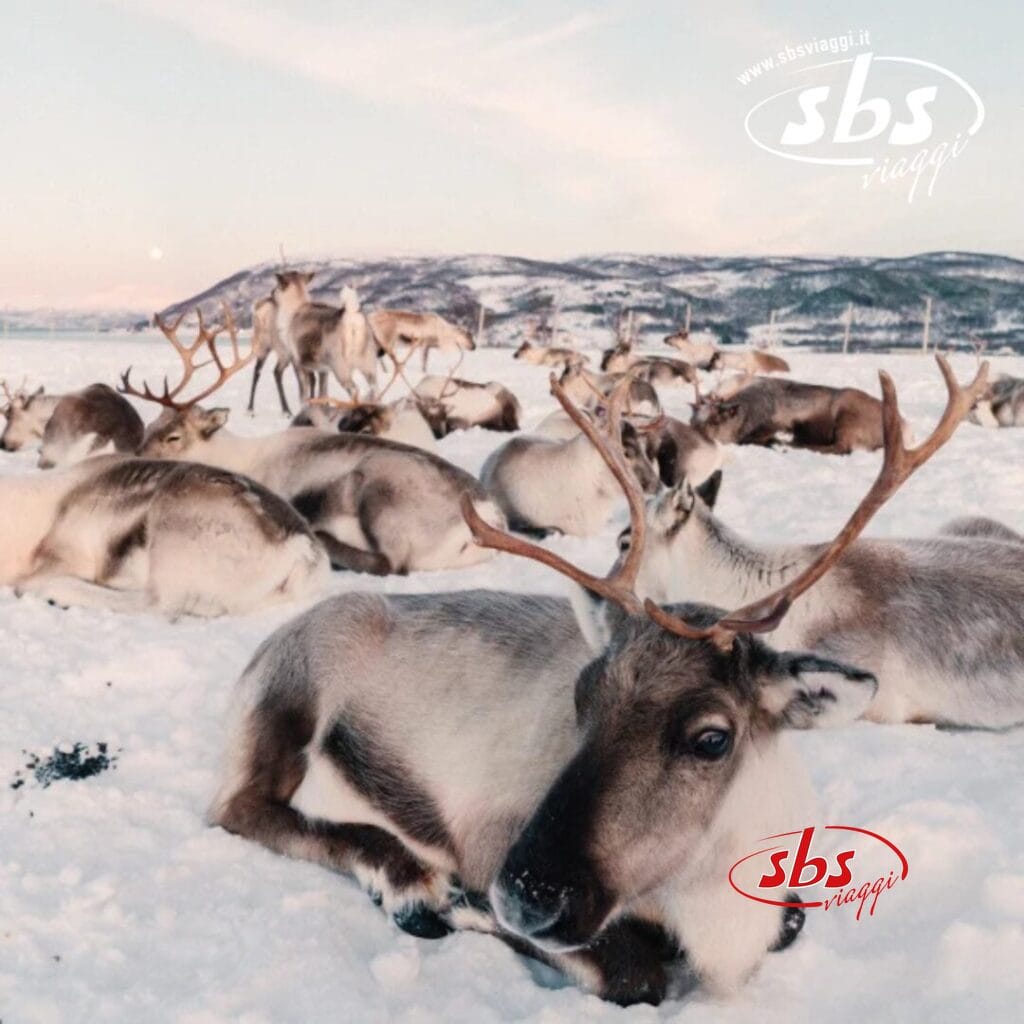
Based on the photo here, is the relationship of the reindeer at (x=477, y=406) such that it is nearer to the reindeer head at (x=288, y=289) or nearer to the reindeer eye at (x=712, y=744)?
the reindeer head at (x=288, y=289)

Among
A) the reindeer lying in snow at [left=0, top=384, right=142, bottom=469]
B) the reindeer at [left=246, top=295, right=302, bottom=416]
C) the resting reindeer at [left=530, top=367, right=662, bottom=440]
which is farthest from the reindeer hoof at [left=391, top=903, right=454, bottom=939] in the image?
the reindeer at [left=246, top=295, right=302, bottom=416]

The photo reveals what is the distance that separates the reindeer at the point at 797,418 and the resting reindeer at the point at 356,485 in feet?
20.4

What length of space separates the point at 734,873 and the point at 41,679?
323 centimetres

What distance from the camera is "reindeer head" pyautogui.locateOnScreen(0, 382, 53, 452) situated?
12461 mm

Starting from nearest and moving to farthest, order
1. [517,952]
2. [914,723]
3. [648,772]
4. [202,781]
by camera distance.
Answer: [648,772], [517,952], [202,781], [914,723]

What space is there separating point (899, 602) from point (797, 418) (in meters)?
8.93

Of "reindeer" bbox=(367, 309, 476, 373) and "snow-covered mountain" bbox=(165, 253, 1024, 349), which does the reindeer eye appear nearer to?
"reindeer" bbox=(367, 309, 476, 373)

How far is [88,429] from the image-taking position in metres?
10.7

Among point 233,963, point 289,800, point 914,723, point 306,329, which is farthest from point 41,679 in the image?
point 306,329

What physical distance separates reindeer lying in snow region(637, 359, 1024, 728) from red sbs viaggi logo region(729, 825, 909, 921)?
3.60ft

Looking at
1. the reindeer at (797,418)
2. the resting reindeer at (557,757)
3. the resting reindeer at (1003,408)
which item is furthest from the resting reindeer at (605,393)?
the resting reindeer at (557,757)

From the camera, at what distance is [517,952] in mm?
2705

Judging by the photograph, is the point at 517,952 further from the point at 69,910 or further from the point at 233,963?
the point at 69,910

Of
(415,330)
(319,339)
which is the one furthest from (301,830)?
(415,330)
